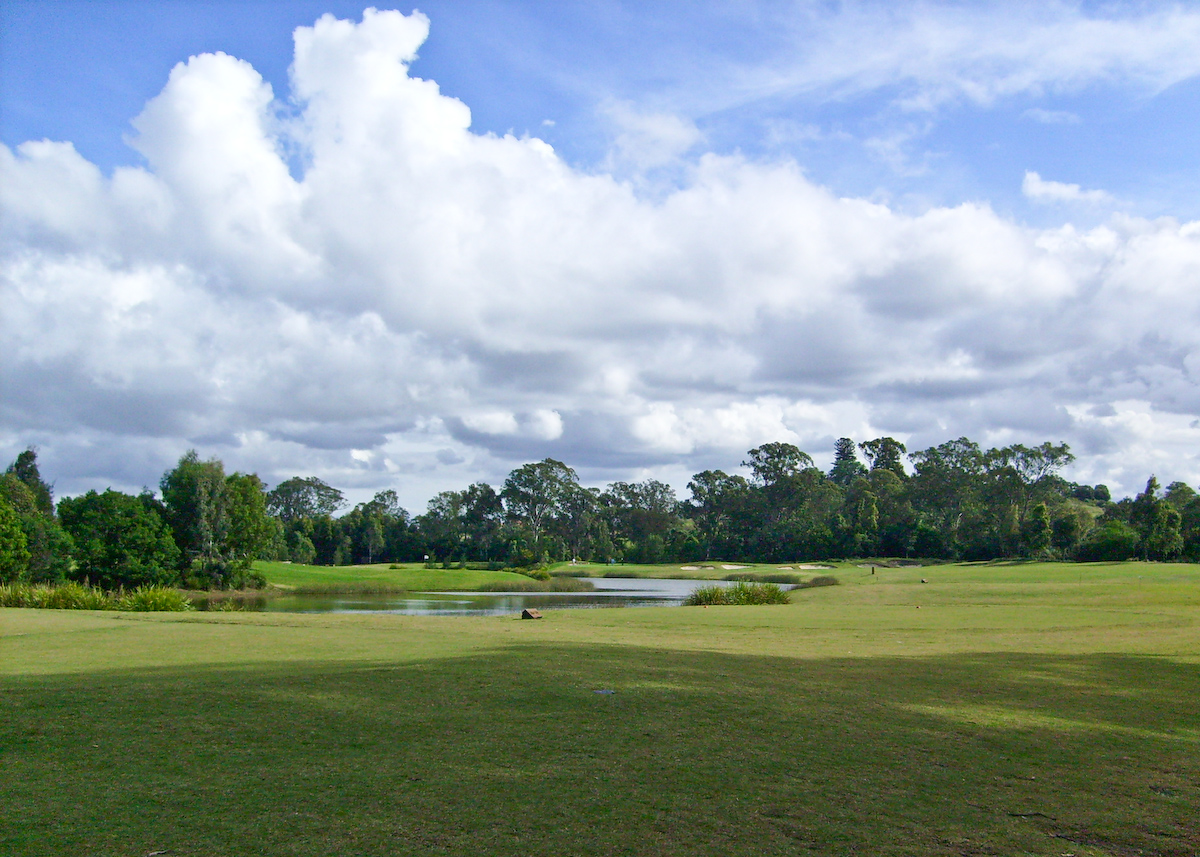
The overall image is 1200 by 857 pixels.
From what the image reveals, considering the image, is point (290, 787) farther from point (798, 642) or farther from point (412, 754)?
point (798, 642)

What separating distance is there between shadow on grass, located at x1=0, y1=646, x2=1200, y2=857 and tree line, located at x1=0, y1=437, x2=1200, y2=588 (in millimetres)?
43872

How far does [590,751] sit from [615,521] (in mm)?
134023

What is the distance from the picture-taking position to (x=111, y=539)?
48094 millimetres

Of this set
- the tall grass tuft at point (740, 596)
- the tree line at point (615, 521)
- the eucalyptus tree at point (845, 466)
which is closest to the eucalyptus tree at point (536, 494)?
the tree line at point (615, 521)

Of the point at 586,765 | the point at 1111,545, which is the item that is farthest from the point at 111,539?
the point at 1111,545

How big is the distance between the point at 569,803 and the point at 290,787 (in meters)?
2.00

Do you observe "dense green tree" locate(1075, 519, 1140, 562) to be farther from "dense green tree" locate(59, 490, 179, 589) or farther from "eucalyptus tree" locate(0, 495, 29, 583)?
"eucalyptus tree" locate(0, 495, 29, 583)

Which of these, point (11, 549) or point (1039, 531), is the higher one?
point (11, 549)

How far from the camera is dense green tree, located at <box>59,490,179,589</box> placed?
4722 cm

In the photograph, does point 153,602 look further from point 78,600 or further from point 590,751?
point 590,751

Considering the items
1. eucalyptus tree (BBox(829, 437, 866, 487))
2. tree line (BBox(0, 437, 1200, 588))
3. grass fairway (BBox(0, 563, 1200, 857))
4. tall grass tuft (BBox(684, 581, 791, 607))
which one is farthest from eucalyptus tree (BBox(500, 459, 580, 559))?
grass fairway (BBox(0, 563, 1200, 857))

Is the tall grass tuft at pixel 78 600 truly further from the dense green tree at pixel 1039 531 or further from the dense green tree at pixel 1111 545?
the dense green tree at pixel 1039 531

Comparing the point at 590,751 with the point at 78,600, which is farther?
the point at 78,600

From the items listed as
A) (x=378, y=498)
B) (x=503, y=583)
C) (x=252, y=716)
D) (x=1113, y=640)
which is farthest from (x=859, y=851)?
(x=378, y=498)
